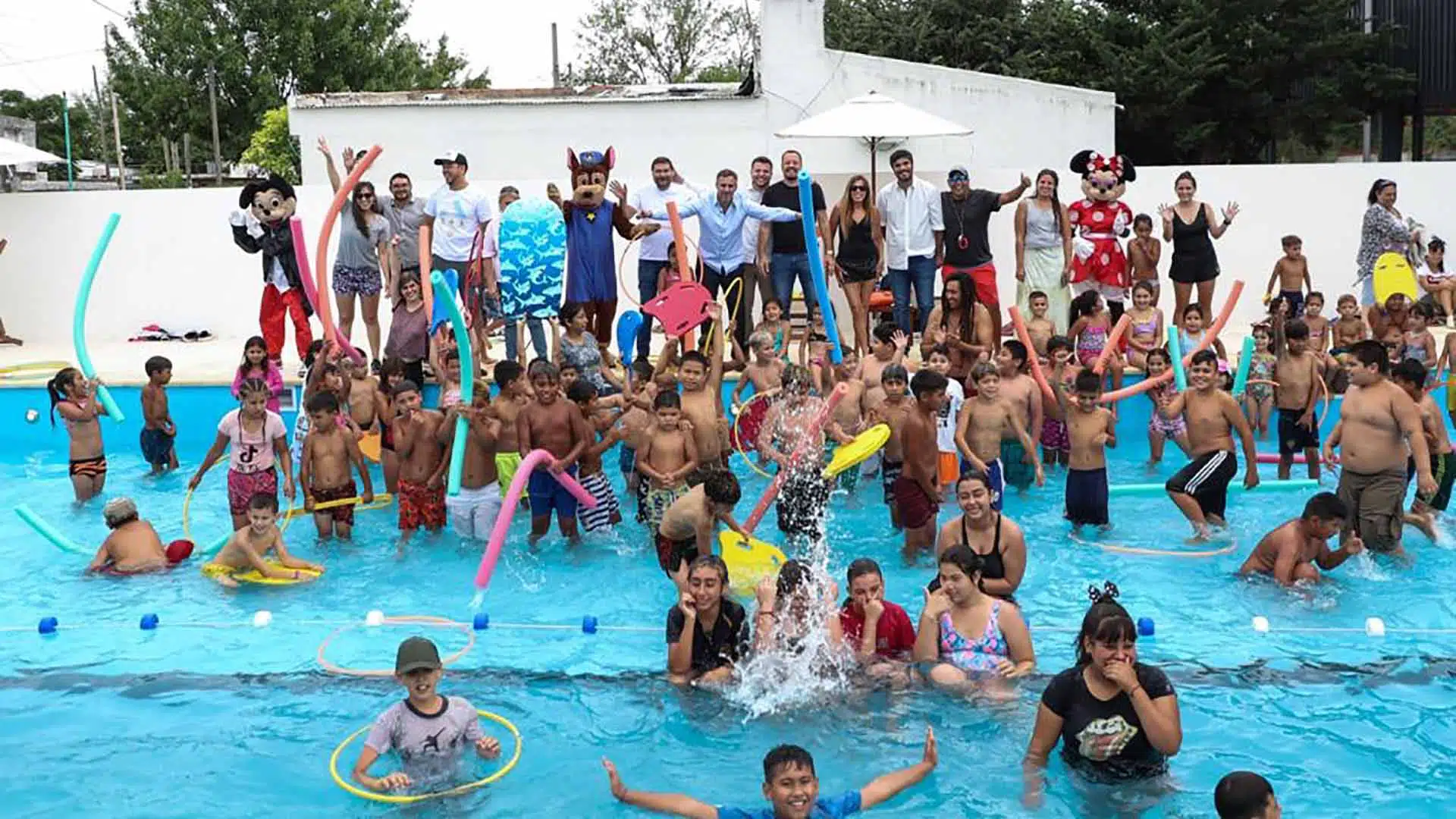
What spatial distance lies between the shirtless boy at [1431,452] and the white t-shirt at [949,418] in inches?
124

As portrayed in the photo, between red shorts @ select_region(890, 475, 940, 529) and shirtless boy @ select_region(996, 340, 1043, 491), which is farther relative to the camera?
shirtless boy @ select_region(996, 340, 1043, 491)

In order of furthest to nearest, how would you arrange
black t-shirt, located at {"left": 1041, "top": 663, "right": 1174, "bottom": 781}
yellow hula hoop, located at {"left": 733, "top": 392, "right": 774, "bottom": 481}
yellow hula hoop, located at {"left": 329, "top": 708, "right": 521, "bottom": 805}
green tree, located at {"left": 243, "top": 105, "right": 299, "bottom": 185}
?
1. green tree, located at {"left": 243, "top": 105, "right": 299, "bottom": 185}
2. yellow hula hoop, located at {"left": 733, "top": 392, "right": 774, "bottom": 481}
3. yellow hula hoop, located at {"left": 329, "top": 708, "right": 521, "bottom": 805}
4. black t-shirt, located at {"left": 1041, "top": 663, "right": 1174, "bottom": 781}

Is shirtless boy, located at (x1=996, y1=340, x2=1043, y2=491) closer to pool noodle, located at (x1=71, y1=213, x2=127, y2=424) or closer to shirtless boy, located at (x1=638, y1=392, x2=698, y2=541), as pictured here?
shirtless boy, located at (x1=638, y1=392, x2=698, y2=541)

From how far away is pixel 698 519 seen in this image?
30.6ft

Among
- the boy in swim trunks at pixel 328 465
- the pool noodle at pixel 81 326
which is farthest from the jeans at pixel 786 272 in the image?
the pool noodle at pixel 81 326

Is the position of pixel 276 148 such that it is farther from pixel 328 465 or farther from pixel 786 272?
pixel 328 465

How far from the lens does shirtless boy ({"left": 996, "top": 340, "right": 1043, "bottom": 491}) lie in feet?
38.5

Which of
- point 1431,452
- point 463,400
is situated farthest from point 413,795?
point 1431,452

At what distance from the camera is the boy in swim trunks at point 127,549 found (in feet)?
35.0

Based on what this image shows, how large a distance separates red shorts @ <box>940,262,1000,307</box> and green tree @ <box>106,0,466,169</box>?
85.4ft

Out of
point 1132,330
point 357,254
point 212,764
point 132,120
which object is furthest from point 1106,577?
point 132,120

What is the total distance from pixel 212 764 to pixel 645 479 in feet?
13.2

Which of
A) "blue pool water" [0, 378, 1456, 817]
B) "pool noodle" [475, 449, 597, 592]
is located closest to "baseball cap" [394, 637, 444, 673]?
"blue pool water" [0, 378, 1456, 817]

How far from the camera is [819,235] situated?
14078 mm
